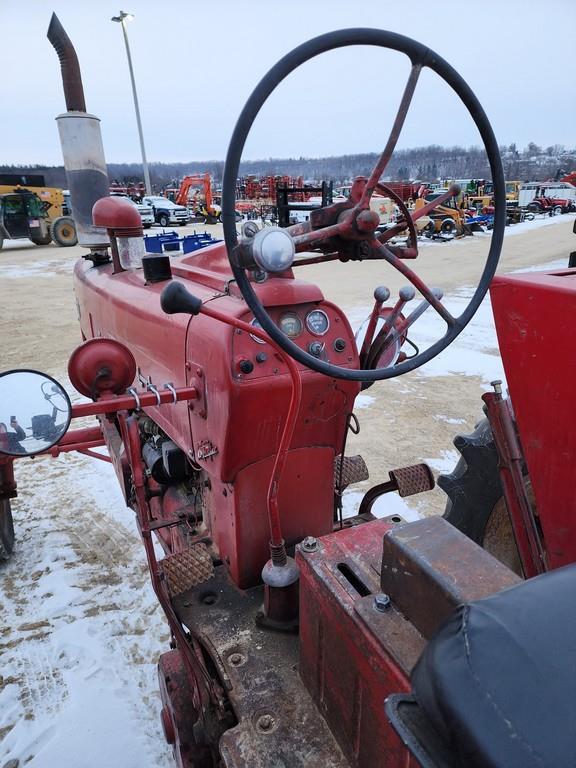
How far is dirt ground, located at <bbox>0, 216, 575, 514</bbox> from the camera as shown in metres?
3.83

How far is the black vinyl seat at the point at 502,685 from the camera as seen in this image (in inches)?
19.6

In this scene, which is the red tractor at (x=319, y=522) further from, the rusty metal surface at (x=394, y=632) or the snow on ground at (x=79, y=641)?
the snow on ground at (x=79, y=641)

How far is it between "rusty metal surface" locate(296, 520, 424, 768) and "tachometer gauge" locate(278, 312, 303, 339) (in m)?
0.57

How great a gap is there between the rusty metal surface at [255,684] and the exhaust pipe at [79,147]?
2.20 meters

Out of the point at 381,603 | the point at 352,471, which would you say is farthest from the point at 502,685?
the point at 352,471

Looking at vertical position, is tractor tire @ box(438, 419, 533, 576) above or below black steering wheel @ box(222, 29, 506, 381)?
below

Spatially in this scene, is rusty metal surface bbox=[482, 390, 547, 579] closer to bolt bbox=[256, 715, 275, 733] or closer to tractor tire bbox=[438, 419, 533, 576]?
tractor tire bbox=[438, 419, 533, 576]

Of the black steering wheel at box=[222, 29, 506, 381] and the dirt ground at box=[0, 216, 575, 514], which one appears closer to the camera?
the black steering wheel at box=[222, 29, 506, 381]

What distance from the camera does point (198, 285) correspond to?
1.96 metres

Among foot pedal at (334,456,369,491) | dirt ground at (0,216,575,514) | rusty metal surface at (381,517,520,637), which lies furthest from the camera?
dirt ground at (0,216,575,514)

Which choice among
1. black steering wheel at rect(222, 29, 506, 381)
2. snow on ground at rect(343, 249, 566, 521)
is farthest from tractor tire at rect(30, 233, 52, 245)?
black steering wheel at rect(222, 29, 506, 381)

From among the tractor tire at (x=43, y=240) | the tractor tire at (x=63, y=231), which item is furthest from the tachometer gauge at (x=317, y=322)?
the tractor tire at (x=43, y=240)

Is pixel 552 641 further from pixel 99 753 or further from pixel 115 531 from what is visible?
pixel 115 531

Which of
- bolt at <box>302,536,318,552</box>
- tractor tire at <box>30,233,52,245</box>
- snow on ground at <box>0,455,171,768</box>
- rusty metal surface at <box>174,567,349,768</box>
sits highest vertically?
tractor tire at <box>30,233,52,245</box>
